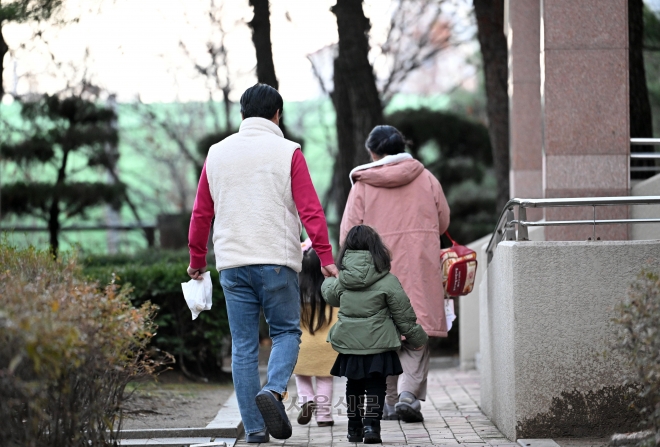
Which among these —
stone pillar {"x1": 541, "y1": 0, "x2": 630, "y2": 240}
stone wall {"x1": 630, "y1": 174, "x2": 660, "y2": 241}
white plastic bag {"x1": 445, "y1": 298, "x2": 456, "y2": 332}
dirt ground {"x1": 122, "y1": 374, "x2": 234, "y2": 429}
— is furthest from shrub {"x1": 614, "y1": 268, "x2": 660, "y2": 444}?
stone pillar {"x1": 541, "y1": 0, "x2": 630, "y2": 240}

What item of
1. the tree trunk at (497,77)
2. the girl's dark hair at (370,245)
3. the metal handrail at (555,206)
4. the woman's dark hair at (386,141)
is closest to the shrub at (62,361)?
the girl's dark hair at (370,245)

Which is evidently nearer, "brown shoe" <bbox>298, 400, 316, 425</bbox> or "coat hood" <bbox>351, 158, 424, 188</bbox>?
"brown shoe" <bbox>298, 400, 316, 425</bbox>

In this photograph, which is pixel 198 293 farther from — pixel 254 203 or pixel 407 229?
pixel 407 229

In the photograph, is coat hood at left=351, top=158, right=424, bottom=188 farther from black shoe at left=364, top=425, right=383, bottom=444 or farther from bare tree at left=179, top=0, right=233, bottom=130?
bare tree at left=179, top=0, right=233, bottom=130

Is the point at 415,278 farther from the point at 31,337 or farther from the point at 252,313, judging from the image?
the point at 31,337

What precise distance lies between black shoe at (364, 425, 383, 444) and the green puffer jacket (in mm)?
441

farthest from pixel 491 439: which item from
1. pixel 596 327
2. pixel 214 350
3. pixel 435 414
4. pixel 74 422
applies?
pixel 214 350

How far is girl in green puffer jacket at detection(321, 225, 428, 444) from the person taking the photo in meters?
5.43

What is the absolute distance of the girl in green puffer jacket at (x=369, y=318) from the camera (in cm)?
543

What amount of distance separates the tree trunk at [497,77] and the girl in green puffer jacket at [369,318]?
27.1ft

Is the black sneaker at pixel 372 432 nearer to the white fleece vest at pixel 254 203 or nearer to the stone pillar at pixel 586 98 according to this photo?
the white fleece vest at pixel 254 203

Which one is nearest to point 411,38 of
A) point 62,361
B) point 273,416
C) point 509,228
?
point 509,228

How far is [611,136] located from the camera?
7293mm

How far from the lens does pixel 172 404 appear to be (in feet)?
23.3
